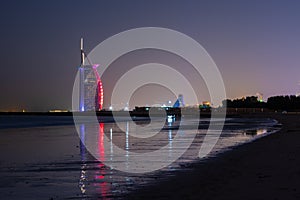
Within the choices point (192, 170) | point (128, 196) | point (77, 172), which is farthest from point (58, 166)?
point (128, 196)

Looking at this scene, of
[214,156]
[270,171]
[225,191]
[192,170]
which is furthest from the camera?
[214,156]

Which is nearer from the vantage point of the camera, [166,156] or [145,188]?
[145,188]

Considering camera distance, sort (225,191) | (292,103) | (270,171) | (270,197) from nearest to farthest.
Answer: (270,197) < (225,191) < (270,171) < (292,103)

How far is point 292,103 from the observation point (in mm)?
167875

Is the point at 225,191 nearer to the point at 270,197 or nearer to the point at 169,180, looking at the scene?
the point at 270,197

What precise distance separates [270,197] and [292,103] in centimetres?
16799

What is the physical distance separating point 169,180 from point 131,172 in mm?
1821

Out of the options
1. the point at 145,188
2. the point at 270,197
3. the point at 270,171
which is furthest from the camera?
the point at 270,171

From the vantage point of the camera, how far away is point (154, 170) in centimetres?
1244

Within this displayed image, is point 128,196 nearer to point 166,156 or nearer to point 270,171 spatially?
point 270,171

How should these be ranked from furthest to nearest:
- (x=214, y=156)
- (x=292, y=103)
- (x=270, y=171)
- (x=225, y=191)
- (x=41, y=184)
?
(x=292, y=103), (x=214, y=156), (x=270, y=171), (x=41, y=184), (x=225, y=191)

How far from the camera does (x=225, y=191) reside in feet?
29.2

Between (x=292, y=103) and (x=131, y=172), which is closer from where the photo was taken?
(x=131, y=172)

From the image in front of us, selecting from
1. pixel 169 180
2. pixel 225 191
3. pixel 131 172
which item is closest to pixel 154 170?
pixel 131 172
